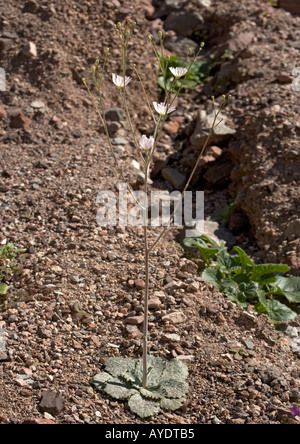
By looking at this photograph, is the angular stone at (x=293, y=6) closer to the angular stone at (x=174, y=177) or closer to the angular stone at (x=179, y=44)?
the angular stone at (x=179, y=44)

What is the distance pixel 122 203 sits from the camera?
4633 millimetres

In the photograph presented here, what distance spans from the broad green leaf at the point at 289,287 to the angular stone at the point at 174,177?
141 centimetres

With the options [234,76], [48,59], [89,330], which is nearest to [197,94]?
[234,76]

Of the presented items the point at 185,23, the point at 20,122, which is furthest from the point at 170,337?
the point at 185,23

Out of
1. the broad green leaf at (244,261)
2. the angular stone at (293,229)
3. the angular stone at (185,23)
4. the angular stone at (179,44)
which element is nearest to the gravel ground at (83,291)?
the broad green leaf at (244,261)

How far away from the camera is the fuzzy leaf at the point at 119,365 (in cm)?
334

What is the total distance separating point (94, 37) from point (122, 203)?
2.01 metres

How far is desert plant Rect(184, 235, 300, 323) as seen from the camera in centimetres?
393

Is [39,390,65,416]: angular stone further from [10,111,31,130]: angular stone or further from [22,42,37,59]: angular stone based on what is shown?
[22,42,37,59]: angular stone

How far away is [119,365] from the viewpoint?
3375 mm

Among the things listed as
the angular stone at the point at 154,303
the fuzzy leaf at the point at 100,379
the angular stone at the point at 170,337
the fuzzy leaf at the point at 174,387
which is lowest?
the fuzzy leaf at the point at 174,387

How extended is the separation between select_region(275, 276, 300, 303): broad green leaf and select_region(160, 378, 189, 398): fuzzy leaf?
1.03 metres

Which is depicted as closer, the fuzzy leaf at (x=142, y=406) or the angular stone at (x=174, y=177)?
the fuzzy leaf at (x=142, y=406)
